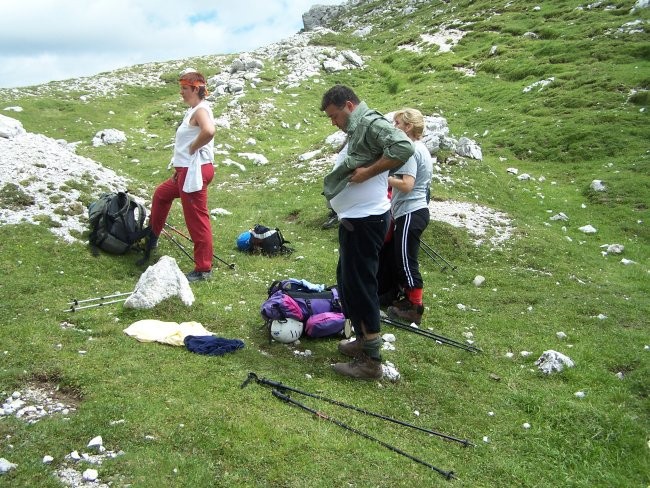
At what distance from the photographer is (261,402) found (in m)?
6.11

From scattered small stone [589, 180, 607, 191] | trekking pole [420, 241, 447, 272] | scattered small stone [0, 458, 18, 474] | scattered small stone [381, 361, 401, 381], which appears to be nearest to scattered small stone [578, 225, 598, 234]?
scattered small stone [589, 180, 607, 191]

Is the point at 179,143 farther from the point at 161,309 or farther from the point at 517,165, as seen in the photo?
the point at 517,165

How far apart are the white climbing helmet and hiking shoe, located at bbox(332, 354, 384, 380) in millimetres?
1139

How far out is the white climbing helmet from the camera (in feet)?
26.1

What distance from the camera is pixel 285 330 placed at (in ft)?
26.1

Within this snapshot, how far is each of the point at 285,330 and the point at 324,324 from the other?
679 millimetres

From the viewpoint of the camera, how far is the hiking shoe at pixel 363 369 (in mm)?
7137

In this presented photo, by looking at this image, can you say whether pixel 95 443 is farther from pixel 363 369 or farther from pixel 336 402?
pixel 363 369

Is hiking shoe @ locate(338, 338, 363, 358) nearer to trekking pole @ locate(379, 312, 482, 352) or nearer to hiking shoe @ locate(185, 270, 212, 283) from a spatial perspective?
trekking pole @ locate(379, 312, 482, 352)

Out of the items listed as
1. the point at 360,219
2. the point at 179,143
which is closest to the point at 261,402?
the point at 360,219

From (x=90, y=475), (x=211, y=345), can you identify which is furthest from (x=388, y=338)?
(x=90, y=475)

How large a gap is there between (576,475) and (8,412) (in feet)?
21.1

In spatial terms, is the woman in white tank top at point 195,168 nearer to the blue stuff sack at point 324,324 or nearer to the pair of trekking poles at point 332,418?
the blue stuff sack at point 324,324

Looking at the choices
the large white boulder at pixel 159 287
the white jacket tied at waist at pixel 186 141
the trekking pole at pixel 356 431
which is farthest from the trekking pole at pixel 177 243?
the trekking pole at pixel 356 431
